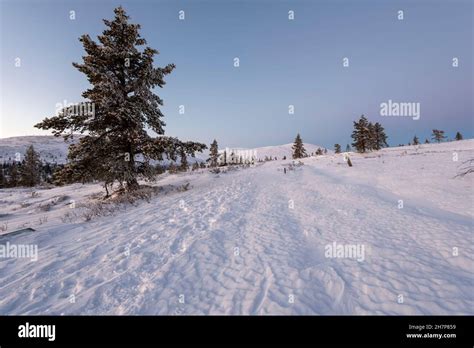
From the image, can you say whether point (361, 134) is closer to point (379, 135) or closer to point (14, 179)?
point (379, 135)

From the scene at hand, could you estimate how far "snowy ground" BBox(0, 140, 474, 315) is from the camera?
10.6 feet

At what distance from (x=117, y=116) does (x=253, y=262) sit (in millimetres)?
10097

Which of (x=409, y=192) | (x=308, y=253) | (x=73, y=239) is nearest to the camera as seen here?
(x=308, y=253)

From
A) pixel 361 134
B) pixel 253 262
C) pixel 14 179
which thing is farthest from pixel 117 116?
Result: pixel 14 179

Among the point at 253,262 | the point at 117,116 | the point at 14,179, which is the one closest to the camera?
the point at 253,262

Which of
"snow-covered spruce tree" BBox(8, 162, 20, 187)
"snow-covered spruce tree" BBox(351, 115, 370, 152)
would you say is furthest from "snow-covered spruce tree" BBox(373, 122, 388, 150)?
"snow-covered spruce tree" BBox(8, 162, 20, 187)

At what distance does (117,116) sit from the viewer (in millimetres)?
10672

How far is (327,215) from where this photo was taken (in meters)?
7.14

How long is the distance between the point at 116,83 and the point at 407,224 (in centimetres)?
1369

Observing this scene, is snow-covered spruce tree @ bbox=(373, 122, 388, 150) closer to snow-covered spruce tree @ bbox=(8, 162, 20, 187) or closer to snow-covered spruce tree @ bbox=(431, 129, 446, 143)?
snow-covered spruce tree @ bbox=(431, 129, 446, 143)

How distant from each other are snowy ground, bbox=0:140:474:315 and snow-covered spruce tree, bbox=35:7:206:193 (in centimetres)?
406
